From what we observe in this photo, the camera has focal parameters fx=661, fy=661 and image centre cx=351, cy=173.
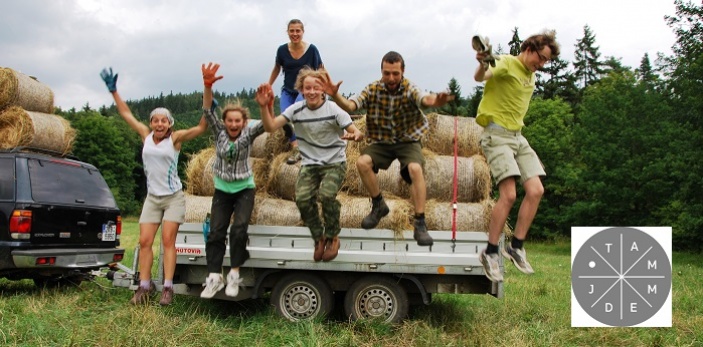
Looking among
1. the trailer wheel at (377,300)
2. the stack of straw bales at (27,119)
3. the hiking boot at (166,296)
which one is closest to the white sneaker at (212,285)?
the hiking boot at (166,296)

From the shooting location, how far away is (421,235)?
20.2ft

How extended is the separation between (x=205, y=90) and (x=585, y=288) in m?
5.02

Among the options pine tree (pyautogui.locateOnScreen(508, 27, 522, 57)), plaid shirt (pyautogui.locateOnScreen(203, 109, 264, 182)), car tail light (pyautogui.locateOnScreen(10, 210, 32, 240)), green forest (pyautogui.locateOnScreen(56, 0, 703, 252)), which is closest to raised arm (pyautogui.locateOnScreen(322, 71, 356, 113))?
plaid shirt (pyautogui.locateOnScreen(203, 109, 264, 182))

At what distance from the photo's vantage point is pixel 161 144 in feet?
22.0

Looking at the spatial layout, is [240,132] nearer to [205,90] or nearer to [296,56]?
[205,90]

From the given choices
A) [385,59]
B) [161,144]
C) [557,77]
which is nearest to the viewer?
[385,59]

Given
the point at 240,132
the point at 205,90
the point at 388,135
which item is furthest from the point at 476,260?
the point at 205,90

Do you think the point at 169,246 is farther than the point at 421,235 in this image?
Yes

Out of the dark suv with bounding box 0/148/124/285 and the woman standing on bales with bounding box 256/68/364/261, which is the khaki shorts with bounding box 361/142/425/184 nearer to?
the woman standing on bales with bounding box 256/68/364/261

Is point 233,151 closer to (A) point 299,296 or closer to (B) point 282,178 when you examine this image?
(B) point 282,178

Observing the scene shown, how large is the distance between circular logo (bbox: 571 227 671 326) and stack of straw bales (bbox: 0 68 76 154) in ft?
27.5

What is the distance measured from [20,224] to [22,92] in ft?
13.3

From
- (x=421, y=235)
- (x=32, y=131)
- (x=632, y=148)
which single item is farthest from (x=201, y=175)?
(x=632, y=148)

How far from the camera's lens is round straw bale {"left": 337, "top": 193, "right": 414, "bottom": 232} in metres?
6.69
